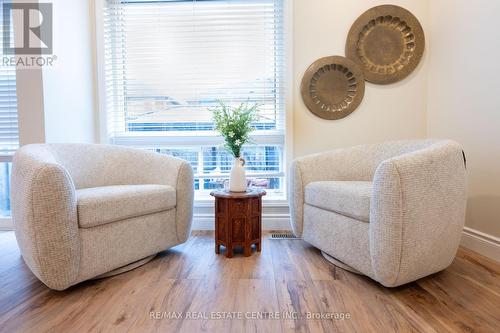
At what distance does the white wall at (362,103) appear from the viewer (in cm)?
251

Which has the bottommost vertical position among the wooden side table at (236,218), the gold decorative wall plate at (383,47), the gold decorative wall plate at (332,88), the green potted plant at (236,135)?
the wooden side table at (236,218)

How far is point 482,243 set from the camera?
1.92 metres

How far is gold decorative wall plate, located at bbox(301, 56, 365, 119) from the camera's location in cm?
251

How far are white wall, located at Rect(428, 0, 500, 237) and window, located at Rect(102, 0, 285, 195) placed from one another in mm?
1337

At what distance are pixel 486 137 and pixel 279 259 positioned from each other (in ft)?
5.42

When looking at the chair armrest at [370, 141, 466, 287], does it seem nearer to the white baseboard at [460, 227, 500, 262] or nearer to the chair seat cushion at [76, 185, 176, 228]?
the white baseboard at [460, 227, 500, 262]

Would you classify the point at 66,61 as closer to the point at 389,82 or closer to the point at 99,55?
the point at 99,55

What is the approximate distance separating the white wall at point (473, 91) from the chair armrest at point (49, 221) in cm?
257

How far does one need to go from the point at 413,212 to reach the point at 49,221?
174 centimetres

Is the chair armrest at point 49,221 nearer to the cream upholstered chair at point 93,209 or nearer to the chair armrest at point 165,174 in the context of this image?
the cream upholstered chair at point 93,209

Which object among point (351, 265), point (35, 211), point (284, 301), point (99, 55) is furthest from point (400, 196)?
point (99, 55)

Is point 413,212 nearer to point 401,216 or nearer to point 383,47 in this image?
point 401,216

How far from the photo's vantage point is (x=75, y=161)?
1.97 metres

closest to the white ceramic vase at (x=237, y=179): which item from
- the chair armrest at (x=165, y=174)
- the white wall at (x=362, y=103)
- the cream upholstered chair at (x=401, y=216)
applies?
the chair armrest at (x=165, y=174)
